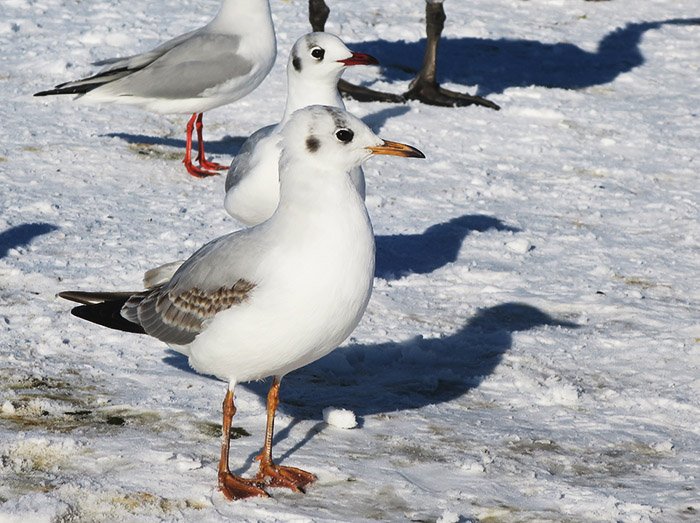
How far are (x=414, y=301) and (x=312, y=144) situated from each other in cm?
272

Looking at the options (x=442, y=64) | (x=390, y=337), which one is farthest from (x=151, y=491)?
(x=442, y=64)

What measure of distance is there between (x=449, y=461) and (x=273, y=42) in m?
5.48

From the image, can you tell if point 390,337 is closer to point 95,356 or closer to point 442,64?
point 95,356

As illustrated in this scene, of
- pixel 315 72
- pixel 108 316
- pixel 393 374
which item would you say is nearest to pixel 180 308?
pixel 108 316

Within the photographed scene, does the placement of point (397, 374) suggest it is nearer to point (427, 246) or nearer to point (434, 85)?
point (427, 246)

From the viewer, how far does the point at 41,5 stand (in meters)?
12.9

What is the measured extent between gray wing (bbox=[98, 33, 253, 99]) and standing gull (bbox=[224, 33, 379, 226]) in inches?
75.5

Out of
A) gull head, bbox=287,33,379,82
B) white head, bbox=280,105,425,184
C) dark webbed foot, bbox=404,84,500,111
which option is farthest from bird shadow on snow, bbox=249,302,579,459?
dark webbed foot, bbox=404,84,500,111

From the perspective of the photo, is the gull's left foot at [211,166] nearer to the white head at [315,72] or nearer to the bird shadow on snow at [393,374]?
the white head at [315,72]

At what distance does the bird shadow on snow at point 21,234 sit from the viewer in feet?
22.0

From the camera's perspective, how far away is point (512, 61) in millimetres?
13203

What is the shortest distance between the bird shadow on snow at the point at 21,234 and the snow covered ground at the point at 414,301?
0.03 metres

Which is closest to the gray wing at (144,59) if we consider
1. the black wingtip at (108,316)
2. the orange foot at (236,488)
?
the black wingtip at (108,316)

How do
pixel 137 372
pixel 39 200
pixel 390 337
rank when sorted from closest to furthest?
pixel 137 372, pixel 390 337, pixel 39 200
